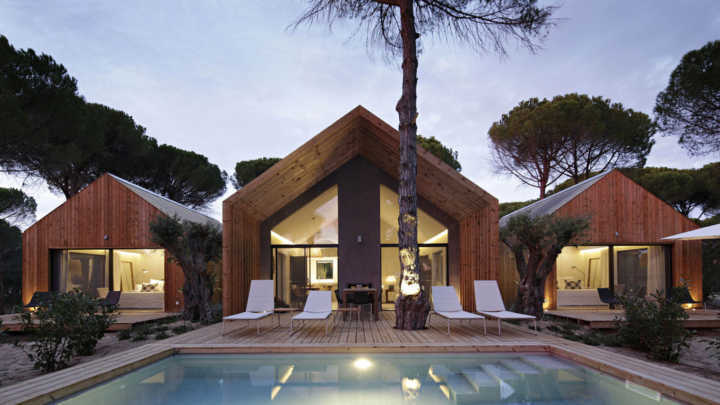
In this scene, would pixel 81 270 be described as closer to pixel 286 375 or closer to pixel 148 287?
pixel 148 287

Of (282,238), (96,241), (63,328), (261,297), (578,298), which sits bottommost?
(578,298)

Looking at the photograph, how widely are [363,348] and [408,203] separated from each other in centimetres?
316

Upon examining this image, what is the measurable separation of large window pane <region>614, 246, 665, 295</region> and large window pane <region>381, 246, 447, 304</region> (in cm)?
563

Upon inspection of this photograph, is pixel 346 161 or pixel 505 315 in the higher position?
pixel 346 161

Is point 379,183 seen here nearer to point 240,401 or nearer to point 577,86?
point 240,401

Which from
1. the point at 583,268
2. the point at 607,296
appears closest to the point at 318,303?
the point at 607,296

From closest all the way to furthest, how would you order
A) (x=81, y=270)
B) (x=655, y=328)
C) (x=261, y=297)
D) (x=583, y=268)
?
(x=655, y=328) < (x=261, y=297) < (x=81, y=270) < (x=583, y=268)

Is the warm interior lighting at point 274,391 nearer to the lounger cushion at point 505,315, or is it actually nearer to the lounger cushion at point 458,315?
the lounger cushion at point 458,315

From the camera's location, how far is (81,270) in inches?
504

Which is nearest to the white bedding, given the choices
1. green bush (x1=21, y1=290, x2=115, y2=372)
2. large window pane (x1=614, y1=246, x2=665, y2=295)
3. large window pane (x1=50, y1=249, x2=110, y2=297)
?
large window pane (x1=614, y1=246, x2=665, y2=295)

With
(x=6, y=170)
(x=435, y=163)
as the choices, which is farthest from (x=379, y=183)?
(x=6, y=170)

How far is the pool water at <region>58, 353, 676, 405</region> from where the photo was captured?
456 cm

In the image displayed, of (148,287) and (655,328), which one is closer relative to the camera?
(655,328)

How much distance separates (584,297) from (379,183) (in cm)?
698
